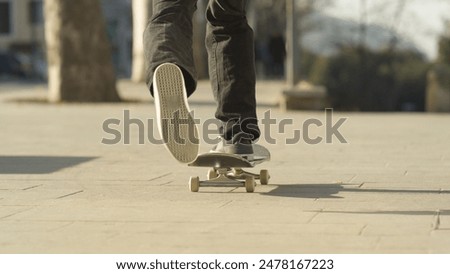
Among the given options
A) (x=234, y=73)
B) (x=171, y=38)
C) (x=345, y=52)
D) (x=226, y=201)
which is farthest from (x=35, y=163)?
(x=345, y=52)

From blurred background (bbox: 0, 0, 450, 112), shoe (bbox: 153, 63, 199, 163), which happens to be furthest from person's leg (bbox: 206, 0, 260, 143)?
blurred background (bbox: 0, 0, 450, 112)

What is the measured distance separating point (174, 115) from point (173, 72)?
23cm

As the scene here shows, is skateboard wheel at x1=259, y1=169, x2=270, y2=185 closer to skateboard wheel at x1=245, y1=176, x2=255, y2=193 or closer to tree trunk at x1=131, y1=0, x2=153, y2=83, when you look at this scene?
skateboard wheel at x1=245, y1=176, x2=255, y2=193

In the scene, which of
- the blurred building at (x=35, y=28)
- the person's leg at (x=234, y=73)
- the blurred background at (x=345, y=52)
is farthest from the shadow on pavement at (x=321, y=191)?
the blurred building at (x=35, y=28)

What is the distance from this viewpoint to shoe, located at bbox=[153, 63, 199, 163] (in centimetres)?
615

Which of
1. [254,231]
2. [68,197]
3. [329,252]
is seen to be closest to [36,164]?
[68,197]

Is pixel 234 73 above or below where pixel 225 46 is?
below

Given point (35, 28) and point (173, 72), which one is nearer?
point (173, 72)

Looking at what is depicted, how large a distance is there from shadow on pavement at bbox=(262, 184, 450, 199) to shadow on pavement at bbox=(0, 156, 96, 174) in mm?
1789

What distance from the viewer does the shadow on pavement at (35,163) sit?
8.12 m

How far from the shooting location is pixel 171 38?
6.49 metres

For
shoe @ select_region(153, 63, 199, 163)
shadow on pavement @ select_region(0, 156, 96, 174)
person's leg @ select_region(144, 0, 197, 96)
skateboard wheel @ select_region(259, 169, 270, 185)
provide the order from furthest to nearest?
1. shadow on pavement @ select_region(0, 156, 96, 174)
2. skateboard wheel @ select_region(259, 169, 270, 185)
3. person's leg @ select_region(144, 0, 197, 96)
4. shoe @ select_region(153, 63, 199, 163)

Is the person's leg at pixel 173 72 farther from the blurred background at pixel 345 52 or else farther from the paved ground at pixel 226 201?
the blurred background at pixel 345 52

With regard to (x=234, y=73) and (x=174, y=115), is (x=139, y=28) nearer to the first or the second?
(x=234, y=73)
